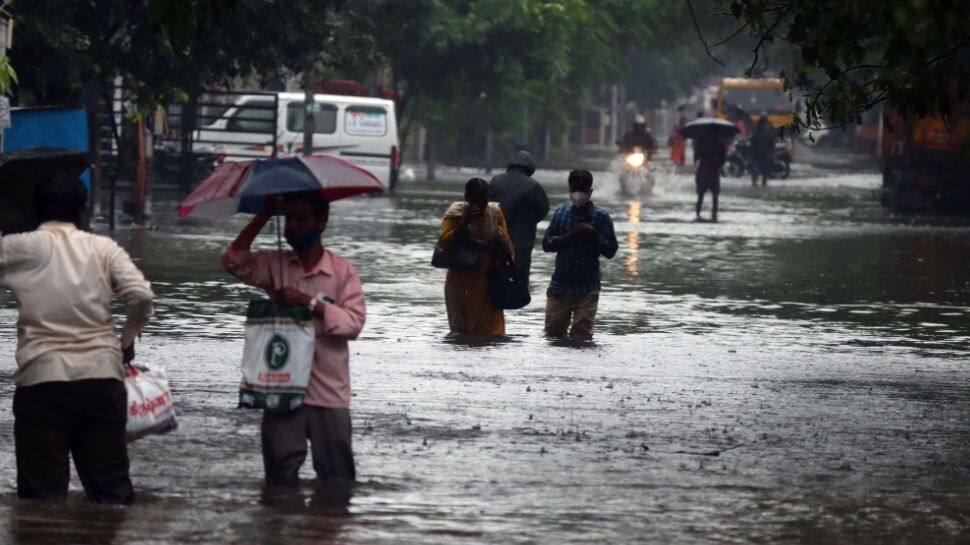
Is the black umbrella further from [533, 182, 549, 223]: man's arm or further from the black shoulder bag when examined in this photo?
[533, 182, 549, 223]: man's arm

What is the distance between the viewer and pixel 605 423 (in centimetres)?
966

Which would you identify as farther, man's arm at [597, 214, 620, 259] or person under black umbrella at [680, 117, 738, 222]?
person under black umbrella at [680, 117, 738, 222]

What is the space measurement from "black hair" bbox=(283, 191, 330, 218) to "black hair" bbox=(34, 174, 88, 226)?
77 cm

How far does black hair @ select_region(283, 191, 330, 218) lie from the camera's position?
718 centimetres

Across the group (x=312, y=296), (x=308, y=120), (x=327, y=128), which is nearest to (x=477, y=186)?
(x=312, y=296)

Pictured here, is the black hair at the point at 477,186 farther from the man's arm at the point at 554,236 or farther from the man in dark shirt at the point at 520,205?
the man in dark shirt at the point at 520,205

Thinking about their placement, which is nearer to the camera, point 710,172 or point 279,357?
point 279,357

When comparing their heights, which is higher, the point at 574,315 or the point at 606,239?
the point at 606,239

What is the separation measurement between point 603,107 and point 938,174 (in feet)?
207

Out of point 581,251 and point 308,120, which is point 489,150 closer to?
point 308,120

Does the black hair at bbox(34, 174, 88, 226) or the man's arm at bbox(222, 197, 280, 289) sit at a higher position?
the black hair at bbox(34, 174, 88, 226)

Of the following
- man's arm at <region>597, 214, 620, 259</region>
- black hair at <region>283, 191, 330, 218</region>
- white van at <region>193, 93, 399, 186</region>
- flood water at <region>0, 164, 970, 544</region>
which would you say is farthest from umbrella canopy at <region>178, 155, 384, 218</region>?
white van at <region>193, 93, 399, 186</region>

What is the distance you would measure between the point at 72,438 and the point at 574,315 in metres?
6.87

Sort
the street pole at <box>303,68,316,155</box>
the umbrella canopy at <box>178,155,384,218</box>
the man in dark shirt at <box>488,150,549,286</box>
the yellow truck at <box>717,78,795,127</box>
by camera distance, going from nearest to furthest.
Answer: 1. the umbrella canopy at <box>178,155,384,218</box>
2. the man in dark shirt at <box>488,150,549,286</box>
3. the street pole at <box>303,68,316,155</box>
4. the yellow truck at <box>717,78,795,127</box>
